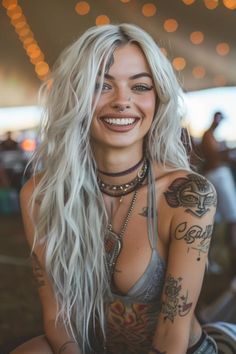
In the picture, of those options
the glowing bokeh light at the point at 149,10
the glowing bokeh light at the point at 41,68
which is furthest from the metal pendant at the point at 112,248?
the glowing bokeh light at the point at 41,68

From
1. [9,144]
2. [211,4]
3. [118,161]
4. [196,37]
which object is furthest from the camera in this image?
[9,144]

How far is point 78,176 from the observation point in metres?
1.43

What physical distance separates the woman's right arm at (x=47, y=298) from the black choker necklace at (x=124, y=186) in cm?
20

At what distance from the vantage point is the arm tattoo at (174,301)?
129 centimetres

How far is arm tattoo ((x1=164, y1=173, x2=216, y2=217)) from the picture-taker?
51.8 inches

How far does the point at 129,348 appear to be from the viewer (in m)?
1.43

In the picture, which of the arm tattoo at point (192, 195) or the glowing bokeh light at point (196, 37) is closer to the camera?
the arm tattoo at point (192, 195)

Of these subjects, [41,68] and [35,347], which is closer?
[35,347]

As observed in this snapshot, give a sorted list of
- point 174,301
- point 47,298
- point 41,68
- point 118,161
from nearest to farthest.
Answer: point 174,301 → point 118,161 → point 47,298 → point 41,68

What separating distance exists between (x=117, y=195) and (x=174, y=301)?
0.31m

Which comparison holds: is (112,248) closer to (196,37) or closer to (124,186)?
(124,186)

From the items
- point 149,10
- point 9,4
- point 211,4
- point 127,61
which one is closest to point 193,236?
point 127,61

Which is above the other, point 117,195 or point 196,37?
point 196,37

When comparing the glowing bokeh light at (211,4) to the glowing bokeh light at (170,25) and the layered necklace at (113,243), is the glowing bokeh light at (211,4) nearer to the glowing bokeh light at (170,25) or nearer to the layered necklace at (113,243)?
the glowing bokeh light at (170,25)
